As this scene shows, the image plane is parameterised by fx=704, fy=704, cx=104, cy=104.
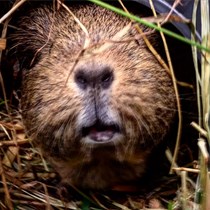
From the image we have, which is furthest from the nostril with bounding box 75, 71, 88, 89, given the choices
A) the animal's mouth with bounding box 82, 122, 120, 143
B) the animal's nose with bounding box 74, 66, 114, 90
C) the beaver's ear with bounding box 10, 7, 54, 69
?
the beaver's ear with bounding box 10, 7, 54, 69

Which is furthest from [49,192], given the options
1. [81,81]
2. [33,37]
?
[81,81]

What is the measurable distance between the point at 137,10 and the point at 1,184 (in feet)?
2.56

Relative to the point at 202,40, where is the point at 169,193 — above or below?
below

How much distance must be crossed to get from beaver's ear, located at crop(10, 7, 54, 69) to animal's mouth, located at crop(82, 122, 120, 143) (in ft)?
1.19

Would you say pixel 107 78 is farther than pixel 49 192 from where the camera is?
No

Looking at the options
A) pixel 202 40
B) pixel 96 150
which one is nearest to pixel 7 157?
pixel 96 150

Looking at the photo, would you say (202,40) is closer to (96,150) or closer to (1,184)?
(96,150)

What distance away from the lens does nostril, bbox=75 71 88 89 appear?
6.49 ft

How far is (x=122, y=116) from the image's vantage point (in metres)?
2.02

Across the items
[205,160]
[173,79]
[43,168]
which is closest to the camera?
[205,160]

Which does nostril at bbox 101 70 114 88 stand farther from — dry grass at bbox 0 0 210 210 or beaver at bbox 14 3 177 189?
dry grass at bbox 0 0 210 210

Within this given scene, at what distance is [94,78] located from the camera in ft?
6.44

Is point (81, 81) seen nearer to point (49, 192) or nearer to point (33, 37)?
point (33, 37)

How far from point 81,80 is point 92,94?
6cm
